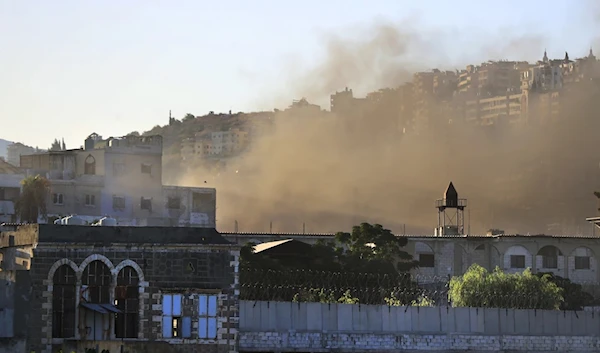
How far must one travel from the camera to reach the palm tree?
11562 centimetres

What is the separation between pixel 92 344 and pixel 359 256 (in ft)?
143

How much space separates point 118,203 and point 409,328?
60.4 meters

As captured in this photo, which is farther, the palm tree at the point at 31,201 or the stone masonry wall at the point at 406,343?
the palm tree at the point at 31,201

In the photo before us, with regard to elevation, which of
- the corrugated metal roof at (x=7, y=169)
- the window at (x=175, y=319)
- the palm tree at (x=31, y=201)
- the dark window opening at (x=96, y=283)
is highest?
the corrugated metal roof at (x=7, y=169)

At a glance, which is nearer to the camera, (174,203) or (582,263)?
(582,263)

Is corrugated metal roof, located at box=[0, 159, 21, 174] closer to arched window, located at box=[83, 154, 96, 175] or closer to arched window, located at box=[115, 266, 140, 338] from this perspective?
arched window, located at box=[83, 154, 96, 175]

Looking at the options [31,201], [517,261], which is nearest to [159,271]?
[31,201]

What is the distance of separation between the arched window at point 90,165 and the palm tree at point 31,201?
758 cm

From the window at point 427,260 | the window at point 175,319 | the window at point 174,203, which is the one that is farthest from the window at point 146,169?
the window at point 175,319

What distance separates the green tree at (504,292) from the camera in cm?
8388

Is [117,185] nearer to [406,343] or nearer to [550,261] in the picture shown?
[550,261]

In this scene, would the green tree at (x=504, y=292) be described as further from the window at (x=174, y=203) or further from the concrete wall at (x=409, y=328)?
the window at (x=174, y=203)

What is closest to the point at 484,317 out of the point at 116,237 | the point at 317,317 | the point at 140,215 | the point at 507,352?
the point at 507,352

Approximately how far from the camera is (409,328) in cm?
6625
